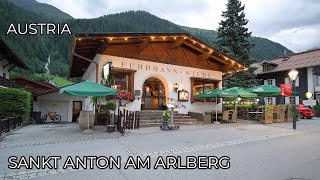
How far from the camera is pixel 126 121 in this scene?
11047 millimetres

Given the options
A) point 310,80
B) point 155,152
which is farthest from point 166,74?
point 310,80

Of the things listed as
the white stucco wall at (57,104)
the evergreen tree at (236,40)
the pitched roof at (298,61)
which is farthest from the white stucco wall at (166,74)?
the pitched roof at (298,61)

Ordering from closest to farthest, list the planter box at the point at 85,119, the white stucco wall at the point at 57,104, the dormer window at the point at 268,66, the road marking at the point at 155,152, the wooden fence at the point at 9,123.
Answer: the road marking at the point at 155,152
the wooden fence at the point at 9,123
the planter box at the point at 85,119
the white stucco wall at the point at 57,104
the dormer window at the point at 268,66

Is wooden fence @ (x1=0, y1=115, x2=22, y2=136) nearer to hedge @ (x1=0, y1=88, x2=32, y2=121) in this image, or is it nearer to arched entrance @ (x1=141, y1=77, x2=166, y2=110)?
hedge @ (x1=0, y1=88, x2=32, y2=121)

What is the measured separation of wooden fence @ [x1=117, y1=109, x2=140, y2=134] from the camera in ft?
34.4

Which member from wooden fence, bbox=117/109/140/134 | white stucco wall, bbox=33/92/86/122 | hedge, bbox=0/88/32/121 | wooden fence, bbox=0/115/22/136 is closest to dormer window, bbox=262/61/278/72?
white stucco wall, bbox=33/92/86/122

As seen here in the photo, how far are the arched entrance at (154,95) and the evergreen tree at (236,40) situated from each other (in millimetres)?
12409

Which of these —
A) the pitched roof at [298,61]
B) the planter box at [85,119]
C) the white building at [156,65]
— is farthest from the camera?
the pitched roof at [298,61]

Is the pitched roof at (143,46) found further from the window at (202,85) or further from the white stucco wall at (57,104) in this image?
the white stucco wall at (57,104)

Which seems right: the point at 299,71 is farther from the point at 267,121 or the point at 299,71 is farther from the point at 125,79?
the point at 125,79

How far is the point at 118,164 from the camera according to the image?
5617 millimetres

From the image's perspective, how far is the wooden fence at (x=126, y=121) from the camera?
1049 centimetres

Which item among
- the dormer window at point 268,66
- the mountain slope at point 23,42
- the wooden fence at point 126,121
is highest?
the mountain slope at point 23,42

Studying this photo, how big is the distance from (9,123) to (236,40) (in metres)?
23.8
